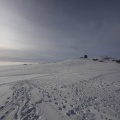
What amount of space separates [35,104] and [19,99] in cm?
160

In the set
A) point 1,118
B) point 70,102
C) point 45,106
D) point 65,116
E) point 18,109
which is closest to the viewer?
point 1,118

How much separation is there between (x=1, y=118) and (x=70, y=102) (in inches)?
189

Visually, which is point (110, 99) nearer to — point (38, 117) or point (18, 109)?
point (38, 117)

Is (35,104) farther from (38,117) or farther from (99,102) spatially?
(99,102)

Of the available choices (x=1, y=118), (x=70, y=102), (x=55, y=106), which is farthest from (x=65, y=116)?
(x=1, y=118)

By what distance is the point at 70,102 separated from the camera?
9344 mm

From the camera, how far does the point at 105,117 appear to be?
24.2ft

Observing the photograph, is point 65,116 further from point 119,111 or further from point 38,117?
point 119,111

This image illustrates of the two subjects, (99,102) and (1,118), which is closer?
(1,118)

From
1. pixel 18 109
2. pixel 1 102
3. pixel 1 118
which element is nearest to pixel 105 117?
pixel 18 109

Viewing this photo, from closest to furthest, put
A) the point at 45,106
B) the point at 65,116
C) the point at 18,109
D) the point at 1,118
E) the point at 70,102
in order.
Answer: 1. the point at 1,118
2. the point at 65,116
3. the point at 18,109
4. the point at 45,106
5. the point at 70,102

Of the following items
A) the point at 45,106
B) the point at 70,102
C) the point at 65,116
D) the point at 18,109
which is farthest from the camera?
the point at 70,102

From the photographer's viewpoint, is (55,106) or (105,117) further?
(55,106)

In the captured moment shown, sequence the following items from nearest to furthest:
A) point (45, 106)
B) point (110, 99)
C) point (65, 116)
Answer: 1. point (65, 116)
2. point (45, 106)
3. point (110, 99)
